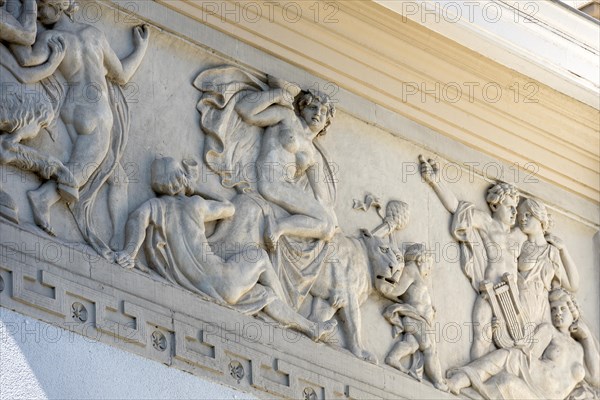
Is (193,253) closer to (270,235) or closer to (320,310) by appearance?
(270,235)

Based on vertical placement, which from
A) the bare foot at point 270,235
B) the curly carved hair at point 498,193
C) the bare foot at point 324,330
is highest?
the curly carved hair at point 498,193

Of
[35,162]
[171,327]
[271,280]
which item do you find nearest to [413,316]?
[271,280]

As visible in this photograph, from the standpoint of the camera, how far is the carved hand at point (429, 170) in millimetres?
9914

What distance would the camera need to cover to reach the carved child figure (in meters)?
9.44

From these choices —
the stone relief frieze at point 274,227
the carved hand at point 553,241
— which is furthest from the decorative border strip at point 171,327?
the carved hand at point 553,241

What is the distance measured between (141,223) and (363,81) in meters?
1.63

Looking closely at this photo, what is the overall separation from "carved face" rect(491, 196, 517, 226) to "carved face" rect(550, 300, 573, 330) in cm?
46

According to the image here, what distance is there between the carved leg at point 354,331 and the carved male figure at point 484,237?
72 centimetres

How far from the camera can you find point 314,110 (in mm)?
9461

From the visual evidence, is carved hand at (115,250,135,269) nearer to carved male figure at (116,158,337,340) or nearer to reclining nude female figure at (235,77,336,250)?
carved male figure at (116,158,337,340)

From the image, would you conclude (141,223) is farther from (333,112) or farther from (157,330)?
(333,112)

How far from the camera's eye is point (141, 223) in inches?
339

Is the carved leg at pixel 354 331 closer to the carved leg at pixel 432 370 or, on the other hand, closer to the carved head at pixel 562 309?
the carved leg at pixel 432 370

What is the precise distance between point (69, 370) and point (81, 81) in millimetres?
1254
